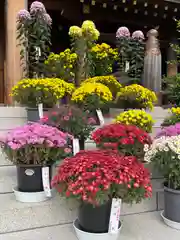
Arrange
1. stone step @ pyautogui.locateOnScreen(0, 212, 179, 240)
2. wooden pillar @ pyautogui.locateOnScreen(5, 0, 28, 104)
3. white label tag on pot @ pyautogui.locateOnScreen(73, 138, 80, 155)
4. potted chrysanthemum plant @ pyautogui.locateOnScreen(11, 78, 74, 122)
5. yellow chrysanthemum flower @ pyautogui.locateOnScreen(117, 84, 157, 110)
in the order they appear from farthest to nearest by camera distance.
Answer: wooden pillar @ pyautogui.locateOnScreen(5, 0, 28, 104), yellow chrysanthemum flower @ pyautogui.locateOnScreen(117, 84, 157, 110), potted chrysanthemum plant @ pyautogui.locateOnScreen(11, 78, 74, 122), white label tag on pot @ pyautogui.locateOnScreen(73, 138, 80, 155), stone step @ pyautogui.locateOnScreen(0, 212, 179, 240)

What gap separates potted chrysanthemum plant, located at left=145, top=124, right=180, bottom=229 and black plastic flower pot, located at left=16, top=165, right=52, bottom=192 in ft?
2.02

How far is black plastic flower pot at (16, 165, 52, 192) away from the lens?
1.50m

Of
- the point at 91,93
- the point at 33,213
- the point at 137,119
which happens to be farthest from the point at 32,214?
the point at 91,93

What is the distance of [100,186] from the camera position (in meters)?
1.10

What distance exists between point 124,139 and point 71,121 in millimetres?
432

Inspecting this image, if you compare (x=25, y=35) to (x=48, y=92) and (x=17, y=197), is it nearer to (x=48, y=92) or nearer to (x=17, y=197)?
(x=48, y=92)

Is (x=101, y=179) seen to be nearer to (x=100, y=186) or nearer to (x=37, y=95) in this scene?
(x=100, y=186)

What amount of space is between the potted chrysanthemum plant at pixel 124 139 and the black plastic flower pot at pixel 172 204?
Result: 34 centimetres

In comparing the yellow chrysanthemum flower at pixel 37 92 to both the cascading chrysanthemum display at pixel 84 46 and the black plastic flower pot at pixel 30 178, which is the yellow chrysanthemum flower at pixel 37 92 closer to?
the cascading chrysanthemum display at pixel 84 46

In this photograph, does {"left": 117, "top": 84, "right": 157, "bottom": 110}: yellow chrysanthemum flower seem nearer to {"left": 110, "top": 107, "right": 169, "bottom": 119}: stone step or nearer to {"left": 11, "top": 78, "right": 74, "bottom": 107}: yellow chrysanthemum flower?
{"left": 110, "top": 107, "right": 169, "bottom": 119}: stone step

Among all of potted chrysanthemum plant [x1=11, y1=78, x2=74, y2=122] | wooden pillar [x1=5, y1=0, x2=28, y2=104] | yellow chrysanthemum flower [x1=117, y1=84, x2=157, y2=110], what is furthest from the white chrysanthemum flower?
wooden pillar [x1=5, y1=0, x2=28, y2=104]

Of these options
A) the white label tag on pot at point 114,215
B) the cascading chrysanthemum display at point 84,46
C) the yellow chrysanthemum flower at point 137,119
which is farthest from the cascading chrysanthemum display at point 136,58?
the white label tag on pot at point 114,215

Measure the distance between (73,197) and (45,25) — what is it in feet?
9.85

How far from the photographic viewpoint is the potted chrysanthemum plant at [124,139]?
1.68 metres
